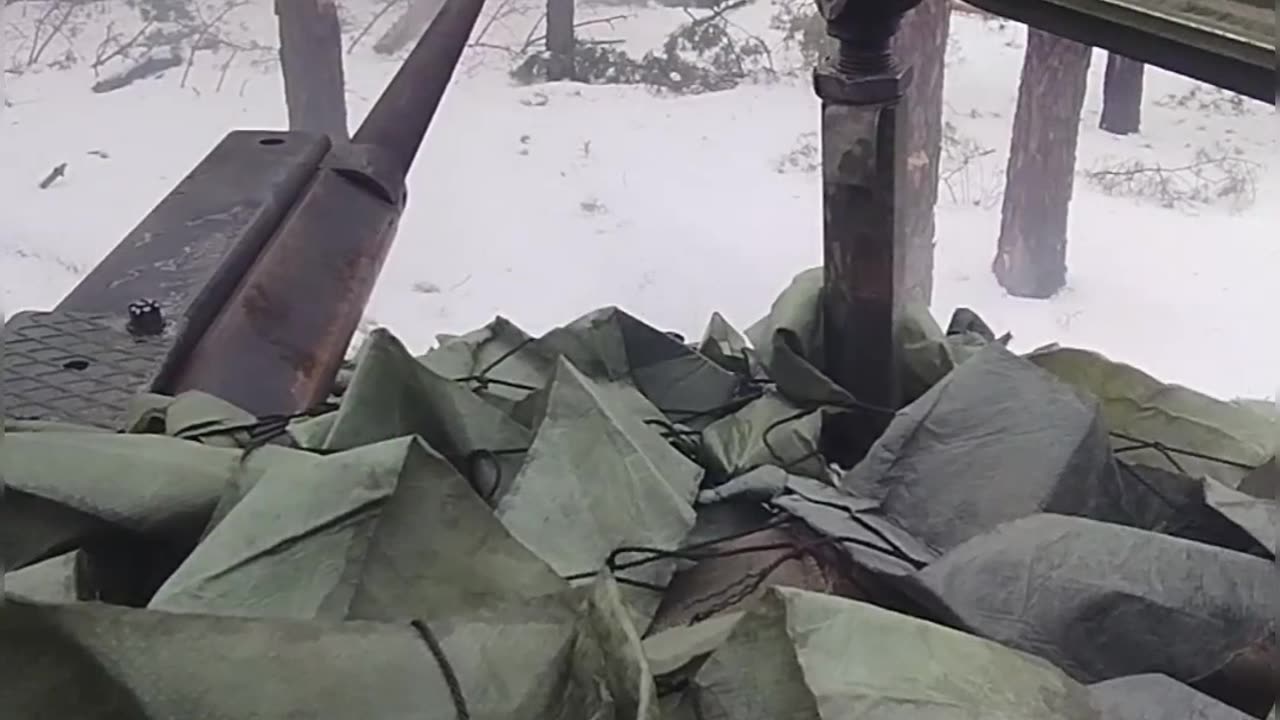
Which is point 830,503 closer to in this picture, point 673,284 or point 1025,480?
point 1025,480

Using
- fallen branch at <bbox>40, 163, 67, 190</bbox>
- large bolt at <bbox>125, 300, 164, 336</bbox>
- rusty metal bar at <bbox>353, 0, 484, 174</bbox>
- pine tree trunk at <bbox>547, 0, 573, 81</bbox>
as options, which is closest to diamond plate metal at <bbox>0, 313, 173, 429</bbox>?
large bolt at <bbox>125, 300, 164, 336</bbox>

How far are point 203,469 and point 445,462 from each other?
0.16 m

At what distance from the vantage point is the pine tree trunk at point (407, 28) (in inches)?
119

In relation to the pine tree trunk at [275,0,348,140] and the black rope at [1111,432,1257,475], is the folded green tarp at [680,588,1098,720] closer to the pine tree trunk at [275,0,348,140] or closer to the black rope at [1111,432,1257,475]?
the black rope at [1111,432,1257,475]

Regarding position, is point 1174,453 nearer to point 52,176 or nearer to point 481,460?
point 481,460

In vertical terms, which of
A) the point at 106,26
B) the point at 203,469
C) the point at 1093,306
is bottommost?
the point at 1093,306

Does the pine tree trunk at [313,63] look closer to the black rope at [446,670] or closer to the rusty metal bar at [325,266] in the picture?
the rusty metal bar at [325,266]

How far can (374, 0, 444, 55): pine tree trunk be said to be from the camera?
119 inches

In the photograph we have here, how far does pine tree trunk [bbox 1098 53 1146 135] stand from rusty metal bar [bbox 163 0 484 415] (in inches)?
85.1

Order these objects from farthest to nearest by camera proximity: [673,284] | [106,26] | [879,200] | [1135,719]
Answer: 1. [106,26]
2. [673,284]
3. [879,200]
4. [1135,719]

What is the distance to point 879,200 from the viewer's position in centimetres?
92

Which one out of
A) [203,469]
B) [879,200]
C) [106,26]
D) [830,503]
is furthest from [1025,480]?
[106,26]

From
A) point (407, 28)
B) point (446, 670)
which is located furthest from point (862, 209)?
point (407, 28)

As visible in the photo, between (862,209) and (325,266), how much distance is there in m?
0.44
